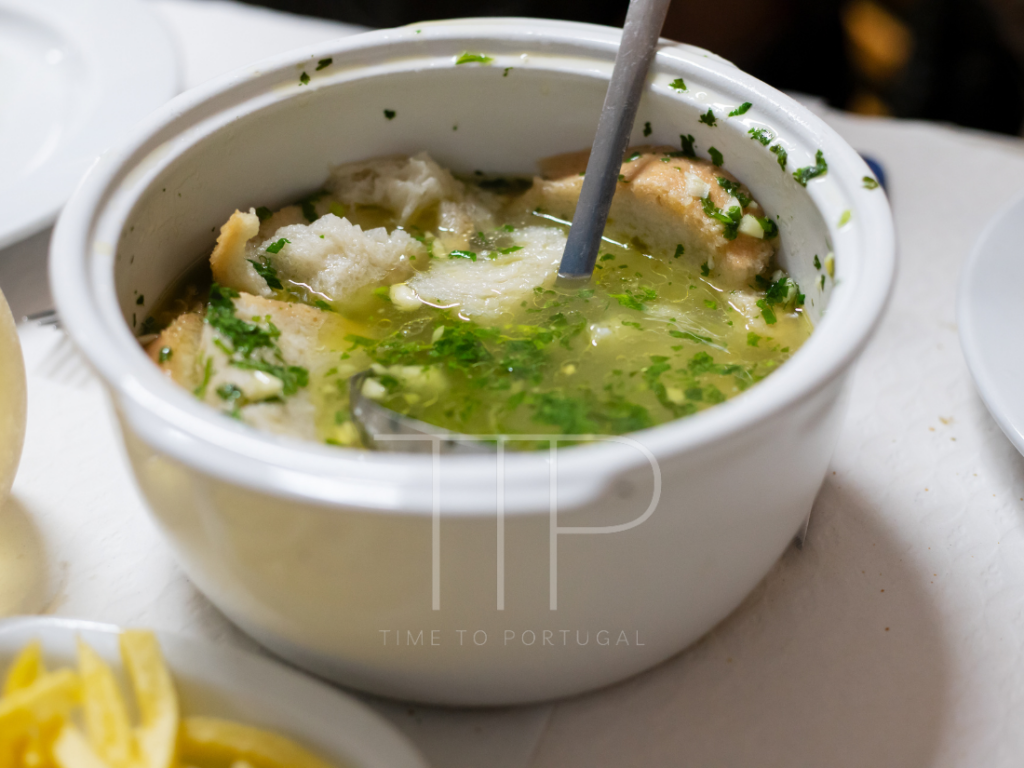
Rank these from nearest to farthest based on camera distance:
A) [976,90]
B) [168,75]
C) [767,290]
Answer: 1. [767,290]
2. [168,75]
3. [976,90]

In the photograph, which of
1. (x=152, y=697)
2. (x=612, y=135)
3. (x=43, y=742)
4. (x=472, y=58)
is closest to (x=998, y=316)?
(x=612, y=135)

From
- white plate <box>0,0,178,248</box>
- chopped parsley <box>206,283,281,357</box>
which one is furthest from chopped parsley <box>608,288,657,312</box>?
white plate <box>0,0,178,248</box>

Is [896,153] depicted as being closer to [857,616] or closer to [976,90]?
[857,616]

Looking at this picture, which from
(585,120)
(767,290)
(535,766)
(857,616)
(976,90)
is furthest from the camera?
(976,90)

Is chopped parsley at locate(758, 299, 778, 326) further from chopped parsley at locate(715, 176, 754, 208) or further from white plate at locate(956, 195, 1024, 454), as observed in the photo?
white plate at locate(956, 195, 1024, 454)

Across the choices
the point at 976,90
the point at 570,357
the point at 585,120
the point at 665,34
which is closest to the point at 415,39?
the point at 585,120

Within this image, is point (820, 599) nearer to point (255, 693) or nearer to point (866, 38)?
point (255, 693)
